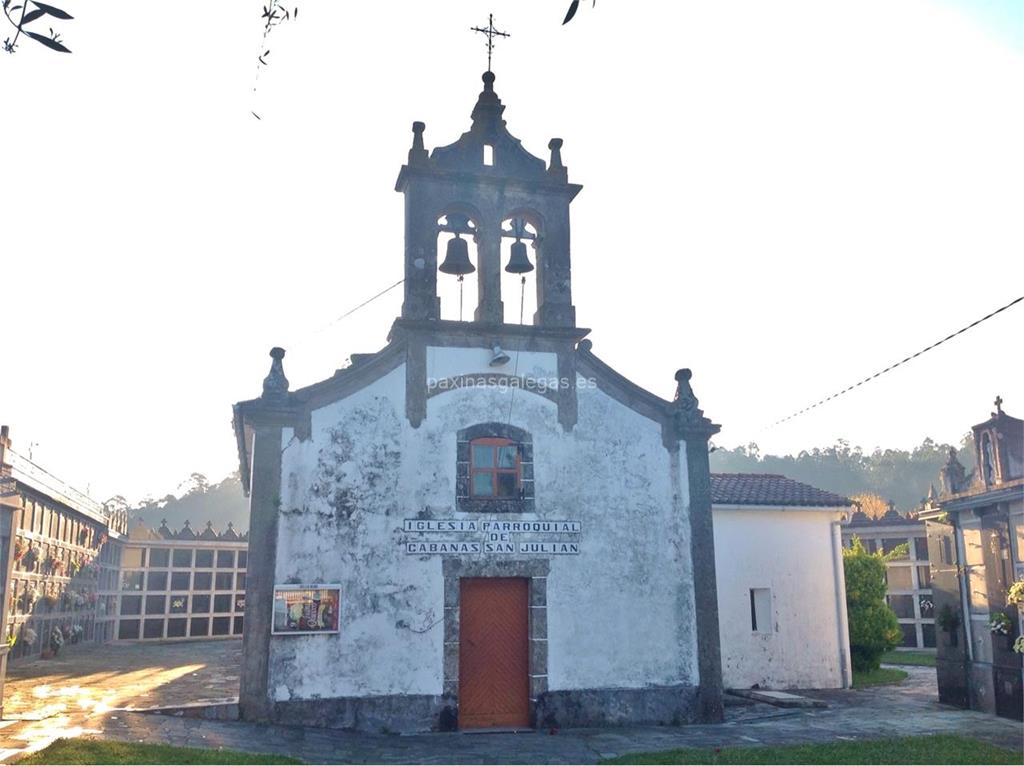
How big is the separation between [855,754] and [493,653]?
229 inches

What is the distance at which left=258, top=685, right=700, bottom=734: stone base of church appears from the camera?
547 inches

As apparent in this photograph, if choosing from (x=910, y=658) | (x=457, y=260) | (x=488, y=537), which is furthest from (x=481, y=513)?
(x=910, y=658)

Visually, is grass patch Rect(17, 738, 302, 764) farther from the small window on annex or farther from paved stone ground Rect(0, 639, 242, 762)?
the small window on annex

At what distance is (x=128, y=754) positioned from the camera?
10750mm

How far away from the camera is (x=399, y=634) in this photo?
14.5 metres

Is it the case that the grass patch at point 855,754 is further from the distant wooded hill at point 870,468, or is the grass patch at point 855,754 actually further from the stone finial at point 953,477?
the distant wooded hill at point 870,468

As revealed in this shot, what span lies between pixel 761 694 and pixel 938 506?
210 inches

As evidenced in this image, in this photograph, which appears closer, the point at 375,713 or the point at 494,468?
the point at 375,713

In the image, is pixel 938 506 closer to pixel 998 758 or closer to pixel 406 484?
pixel 998 758

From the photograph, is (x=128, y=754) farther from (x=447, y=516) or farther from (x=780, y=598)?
(x=780, y=598)

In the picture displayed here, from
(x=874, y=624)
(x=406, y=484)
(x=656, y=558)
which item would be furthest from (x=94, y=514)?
(x=874, y=624)

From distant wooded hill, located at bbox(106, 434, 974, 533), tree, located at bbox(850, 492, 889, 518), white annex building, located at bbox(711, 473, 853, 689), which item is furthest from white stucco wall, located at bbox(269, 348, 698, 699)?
distant wooded hill, located at bbox(106, 434, 974, 533)

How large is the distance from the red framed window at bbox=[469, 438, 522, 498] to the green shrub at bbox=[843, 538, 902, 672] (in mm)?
11337

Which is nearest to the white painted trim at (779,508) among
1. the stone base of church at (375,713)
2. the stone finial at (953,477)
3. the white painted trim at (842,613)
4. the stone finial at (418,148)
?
the white painted trim at (842,613)
